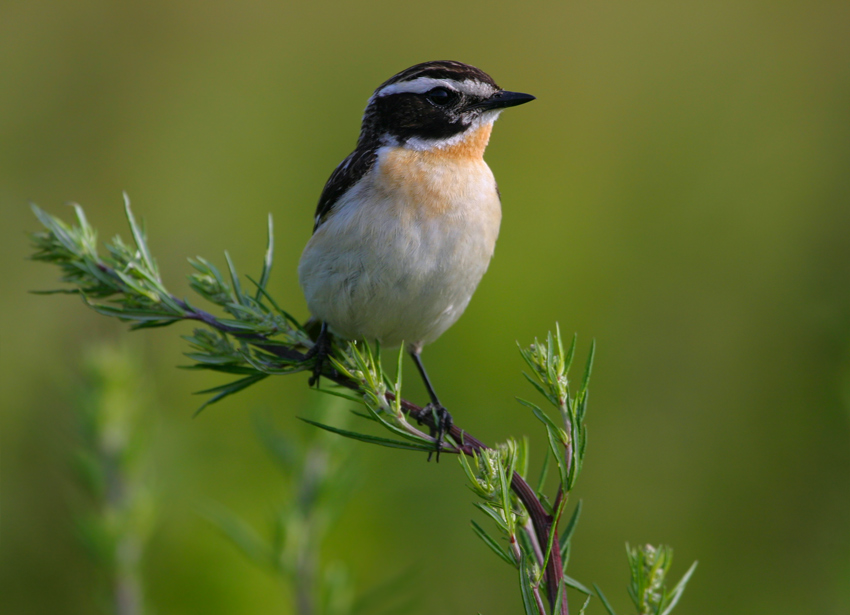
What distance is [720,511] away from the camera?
3.93m

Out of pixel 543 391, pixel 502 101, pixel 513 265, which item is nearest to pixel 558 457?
pixel 543 391

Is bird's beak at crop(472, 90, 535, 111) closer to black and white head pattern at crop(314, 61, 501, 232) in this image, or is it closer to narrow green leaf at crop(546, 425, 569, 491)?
black and white head pattern at crop(314, 61, 501, 232)

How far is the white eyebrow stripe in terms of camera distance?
3.95 meters

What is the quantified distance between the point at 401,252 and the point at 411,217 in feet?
0.64

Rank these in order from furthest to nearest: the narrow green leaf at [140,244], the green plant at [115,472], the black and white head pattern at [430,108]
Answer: the black and white head pattern at [430,108] < the narrow green leaf at [140,244] < the green plant at [115,472]

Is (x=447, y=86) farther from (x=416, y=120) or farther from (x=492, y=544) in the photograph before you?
(x=492, y=544)

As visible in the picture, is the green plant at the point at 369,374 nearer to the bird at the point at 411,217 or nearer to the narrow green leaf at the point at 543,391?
the narrow green leaf at the point at 543,391

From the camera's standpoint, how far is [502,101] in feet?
12.8

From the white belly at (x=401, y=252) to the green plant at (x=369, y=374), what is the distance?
0.82m

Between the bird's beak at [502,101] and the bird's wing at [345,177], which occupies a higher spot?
the bird's beak at [502,101]

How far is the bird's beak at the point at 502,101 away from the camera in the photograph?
3877mm

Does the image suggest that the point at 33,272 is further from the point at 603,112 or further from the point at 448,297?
the point at 603,112

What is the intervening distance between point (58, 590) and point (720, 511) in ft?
10.6

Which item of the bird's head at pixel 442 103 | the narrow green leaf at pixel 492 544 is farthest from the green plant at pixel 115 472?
the bird's head at pixel 442 103
